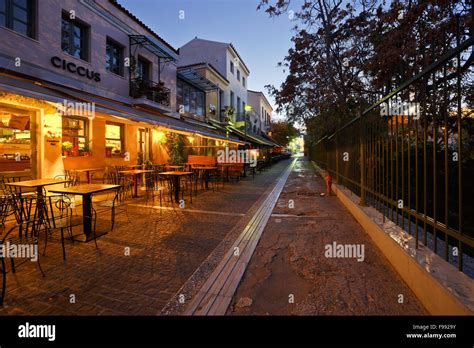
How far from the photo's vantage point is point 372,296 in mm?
2773

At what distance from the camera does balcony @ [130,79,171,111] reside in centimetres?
1327

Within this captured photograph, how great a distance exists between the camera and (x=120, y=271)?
11.2 ft

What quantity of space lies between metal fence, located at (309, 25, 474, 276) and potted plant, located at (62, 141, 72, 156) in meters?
10.2

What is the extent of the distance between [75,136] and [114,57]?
4.76m

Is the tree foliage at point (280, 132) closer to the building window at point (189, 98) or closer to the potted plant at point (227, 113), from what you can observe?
the potted plant at point (227, 113)

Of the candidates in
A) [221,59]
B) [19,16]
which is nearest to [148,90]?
[19,16]

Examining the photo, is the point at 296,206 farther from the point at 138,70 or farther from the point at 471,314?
the point at 138,70

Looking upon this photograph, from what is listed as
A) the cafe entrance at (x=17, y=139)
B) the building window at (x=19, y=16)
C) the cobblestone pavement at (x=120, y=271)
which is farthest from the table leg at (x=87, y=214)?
the building window at (x=19, y=16)

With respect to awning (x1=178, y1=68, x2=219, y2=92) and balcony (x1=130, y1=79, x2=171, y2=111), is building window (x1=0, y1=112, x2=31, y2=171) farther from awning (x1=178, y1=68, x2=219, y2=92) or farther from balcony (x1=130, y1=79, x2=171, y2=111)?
awning (x1=178, y1=68, x2=219, y2=92)

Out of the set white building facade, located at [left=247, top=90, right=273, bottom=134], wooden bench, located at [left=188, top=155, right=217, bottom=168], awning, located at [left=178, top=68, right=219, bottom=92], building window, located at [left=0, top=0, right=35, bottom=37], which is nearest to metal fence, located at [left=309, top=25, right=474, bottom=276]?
wooden bench, located at [left=188, top=155, right=217, bottom=168]

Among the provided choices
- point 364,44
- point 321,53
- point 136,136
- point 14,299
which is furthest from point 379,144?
point 136,136

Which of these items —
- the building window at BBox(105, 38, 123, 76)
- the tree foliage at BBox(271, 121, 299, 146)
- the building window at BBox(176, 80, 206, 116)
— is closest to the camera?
the building window at BBox(105, 38, 123, 76)

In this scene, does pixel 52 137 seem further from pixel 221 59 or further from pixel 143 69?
pixel 221 59

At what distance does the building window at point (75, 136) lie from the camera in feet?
33.0
